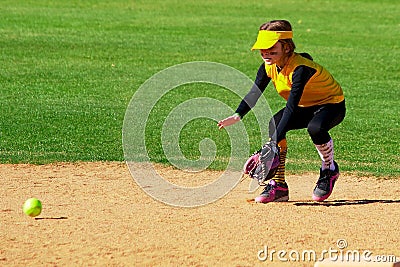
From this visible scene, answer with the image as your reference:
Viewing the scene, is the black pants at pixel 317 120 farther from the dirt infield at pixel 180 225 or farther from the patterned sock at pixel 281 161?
the dirt infield at pixel 180 225

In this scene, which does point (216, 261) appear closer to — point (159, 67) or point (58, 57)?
point (159, 67)

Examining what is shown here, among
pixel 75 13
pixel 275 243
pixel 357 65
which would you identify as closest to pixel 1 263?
pixel 275 243

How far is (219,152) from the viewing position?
11148 millimetres

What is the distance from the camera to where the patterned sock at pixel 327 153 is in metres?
8.47

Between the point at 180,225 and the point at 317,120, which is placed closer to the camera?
the point at 180,225

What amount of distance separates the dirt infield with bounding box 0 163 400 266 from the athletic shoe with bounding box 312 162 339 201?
0.08 meters

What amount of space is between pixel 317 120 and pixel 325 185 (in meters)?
0.70

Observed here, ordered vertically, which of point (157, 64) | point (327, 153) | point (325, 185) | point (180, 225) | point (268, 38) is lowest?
point (180, 225)

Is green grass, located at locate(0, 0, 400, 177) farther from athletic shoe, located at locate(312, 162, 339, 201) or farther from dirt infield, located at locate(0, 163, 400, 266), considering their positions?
athletic shoe, located at locate(312, 162, 339, 201)

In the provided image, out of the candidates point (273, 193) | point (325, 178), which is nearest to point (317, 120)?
point (325, 178)

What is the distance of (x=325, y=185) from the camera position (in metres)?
8.56

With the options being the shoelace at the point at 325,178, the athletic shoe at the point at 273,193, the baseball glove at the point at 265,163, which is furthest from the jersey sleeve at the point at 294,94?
the shoelace at the point at 325,178

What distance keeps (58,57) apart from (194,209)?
10687 millimetres

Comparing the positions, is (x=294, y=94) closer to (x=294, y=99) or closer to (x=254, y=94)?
(x=294, y=99)
